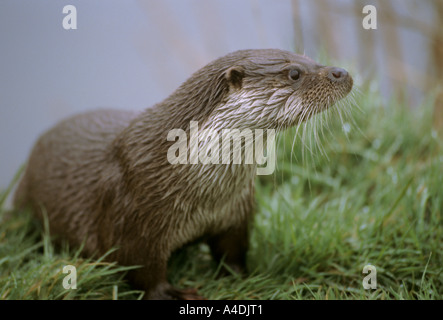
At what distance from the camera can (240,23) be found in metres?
1.93

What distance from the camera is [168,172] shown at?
1.65 meters

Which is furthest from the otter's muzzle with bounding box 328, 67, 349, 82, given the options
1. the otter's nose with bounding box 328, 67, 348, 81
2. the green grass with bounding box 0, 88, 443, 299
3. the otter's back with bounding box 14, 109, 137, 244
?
the otter's back with bounding box 14, 109, 137, 244

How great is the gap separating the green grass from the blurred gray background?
1.58 feet

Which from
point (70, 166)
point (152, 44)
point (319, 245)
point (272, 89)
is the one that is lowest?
point (319, 245)

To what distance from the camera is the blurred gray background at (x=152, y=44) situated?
5.75ft

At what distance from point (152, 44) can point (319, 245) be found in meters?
2.30

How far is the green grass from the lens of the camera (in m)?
1.77

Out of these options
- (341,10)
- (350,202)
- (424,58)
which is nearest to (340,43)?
(341,10)

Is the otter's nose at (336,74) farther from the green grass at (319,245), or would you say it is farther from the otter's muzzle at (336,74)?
the green grass at (319,245)

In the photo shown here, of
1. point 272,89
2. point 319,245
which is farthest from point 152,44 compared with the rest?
point 272,89

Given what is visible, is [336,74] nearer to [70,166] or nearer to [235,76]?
[235,76]

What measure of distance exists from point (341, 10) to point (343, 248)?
5.02ft

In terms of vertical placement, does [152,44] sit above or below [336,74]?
above

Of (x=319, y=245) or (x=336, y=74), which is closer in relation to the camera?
(x=336, y=74)
